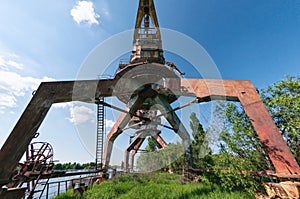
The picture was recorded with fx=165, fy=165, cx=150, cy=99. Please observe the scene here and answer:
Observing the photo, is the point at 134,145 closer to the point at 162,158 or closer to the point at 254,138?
the point at 162,158

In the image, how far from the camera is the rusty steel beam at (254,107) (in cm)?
381

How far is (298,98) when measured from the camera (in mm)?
3783

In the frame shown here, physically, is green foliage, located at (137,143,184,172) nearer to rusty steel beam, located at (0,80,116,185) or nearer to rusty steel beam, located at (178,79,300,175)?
rusty steel beam, located at (178,79,300,175)

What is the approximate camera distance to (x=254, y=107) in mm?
4590

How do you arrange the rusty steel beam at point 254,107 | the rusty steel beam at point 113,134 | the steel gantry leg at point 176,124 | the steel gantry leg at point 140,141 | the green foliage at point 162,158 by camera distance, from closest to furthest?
the rusty steel beam at point 254,107, the steel gantry leg at point 176,124, the rusty steel beam at point 113,134, the green foliage at point 162,158, the steel gantry leg at point 140,141

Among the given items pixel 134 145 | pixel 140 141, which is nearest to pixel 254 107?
pixel 140 141

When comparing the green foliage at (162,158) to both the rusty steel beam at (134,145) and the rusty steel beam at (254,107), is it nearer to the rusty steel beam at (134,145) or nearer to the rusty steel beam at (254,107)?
the rusty steel beam at (134,145)

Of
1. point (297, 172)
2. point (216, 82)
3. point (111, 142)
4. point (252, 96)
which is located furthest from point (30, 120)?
point (111, 142)

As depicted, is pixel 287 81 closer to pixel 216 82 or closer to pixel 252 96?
pixel 252 96

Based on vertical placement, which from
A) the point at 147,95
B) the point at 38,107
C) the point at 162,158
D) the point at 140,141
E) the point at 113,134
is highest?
the point at 140,141

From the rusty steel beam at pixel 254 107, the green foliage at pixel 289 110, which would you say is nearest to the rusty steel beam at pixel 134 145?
the rusty steel beam at pixel 254 107

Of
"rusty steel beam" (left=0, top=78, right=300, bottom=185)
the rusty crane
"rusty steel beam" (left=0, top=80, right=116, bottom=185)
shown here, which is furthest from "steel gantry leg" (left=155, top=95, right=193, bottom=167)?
"rusty steel beam" (left=0, top=80, right=116, bottom=185)

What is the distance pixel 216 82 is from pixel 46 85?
17.8ft

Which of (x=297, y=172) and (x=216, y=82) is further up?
(x=216, y=82)
